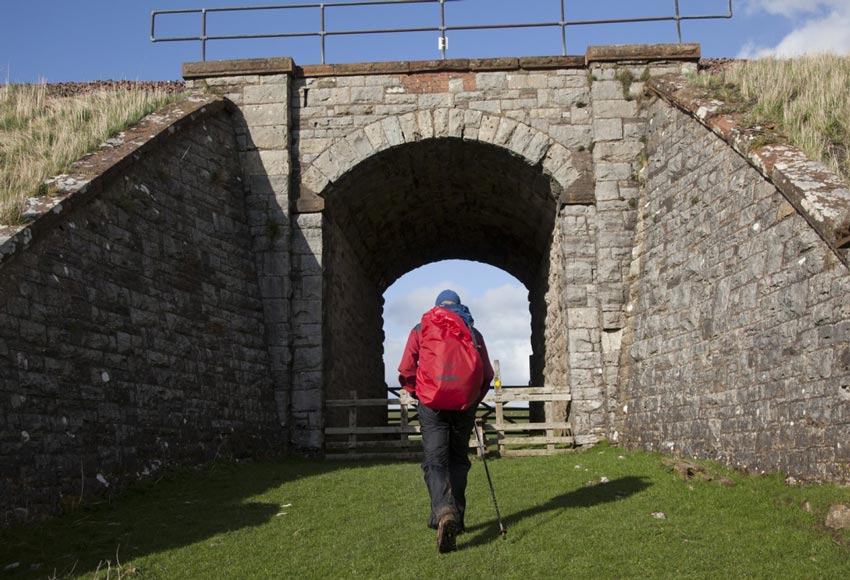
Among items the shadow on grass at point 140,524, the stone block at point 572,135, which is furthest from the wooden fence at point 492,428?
the stone block at point 572,135

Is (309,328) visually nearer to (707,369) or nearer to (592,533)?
(707,369)

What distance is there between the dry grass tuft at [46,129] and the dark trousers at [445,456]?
4.72 metres

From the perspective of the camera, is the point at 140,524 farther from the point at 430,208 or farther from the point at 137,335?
the point at 430,208

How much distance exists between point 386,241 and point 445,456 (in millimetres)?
11482

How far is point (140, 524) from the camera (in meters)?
7.49

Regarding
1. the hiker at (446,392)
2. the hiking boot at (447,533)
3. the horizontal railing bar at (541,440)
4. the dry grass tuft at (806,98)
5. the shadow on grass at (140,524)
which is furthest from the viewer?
the horizontal railing bar at (541,440)

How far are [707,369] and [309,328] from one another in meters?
6.14

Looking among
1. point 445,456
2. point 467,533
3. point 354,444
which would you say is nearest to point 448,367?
point 445,456

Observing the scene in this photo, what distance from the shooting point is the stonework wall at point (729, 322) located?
7289 mm

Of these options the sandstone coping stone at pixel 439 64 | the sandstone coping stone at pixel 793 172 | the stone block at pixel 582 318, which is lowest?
the stone block at pixel 582 318

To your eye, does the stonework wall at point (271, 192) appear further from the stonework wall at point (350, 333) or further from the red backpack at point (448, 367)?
the red backpack at point (448, 367)

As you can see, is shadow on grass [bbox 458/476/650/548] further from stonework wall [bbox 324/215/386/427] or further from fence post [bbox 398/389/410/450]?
stonework wall [bbox 324/215/386/427]

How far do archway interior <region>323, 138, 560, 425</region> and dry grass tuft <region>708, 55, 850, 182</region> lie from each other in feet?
11.3

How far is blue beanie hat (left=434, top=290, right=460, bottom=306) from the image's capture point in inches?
269
